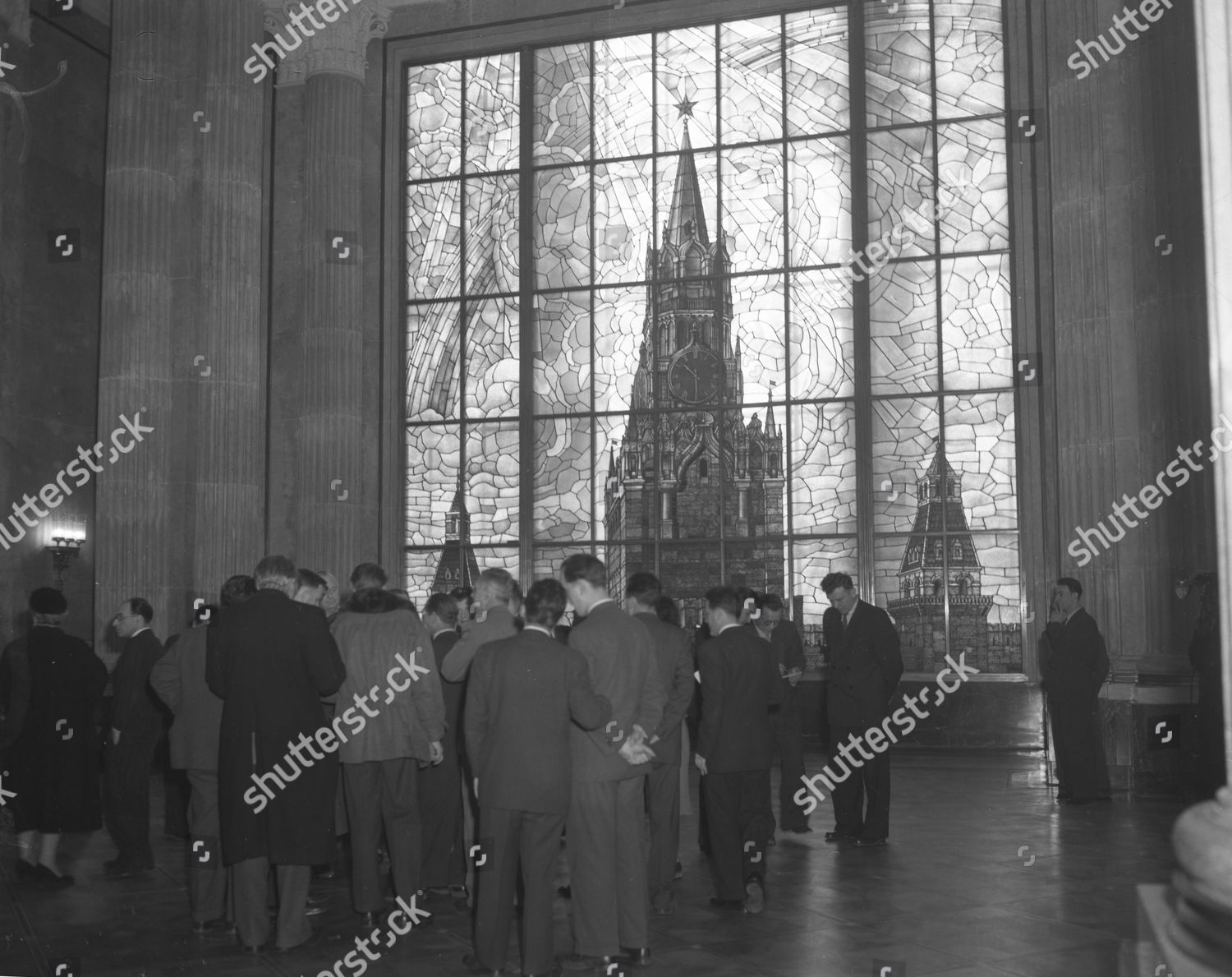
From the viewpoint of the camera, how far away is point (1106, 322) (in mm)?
11656

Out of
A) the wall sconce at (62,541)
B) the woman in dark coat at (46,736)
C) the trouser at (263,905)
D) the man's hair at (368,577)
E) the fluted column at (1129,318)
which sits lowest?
the trouser at (263,905)

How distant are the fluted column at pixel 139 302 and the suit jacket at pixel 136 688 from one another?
5147 mm

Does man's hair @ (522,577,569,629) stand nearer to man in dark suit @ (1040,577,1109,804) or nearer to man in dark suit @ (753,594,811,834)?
man in dark suit @ (753,594,811,834)

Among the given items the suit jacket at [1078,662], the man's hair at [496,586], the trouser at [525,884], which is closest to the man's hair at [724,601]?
the man's hair at [496,586]

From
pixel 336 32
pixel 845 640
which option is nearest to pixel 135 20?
pixel 336 32

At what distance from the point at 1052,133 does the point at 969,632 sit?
5.43 m

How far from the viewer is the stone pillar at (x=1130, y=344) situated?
10578 mm

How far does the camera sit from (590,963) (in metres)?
5.48

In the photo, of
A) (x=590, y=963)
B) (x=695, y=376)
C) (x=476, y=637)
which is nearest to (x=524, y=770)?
(x=590, y=963)

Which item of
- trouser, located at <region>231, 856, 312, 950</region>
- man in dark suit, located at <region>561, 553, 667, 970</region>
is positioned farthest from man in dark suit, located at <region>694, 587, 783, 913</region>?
trouser, located at <region>231, 856, 312, 950</region>

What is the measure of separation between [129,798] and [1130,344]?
908 cm

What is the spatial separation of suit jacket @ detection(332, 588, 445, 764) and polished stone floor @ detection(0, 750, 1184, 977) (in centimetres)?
90

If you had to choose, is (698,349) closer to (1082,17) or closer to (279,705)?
(1082,17)

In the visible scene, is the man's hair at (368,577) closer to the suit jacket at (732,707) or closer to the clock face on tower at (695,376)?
the suit jacket at (732,707)
